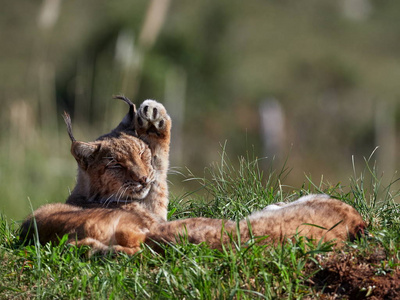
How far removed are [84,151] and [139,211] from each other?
70cm

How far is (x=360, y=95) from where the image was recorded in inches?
885

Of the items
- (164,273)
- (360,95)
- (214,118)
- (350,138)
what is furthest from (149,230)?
(360,95)

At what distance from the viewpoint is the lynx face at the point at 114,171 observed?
204 inches

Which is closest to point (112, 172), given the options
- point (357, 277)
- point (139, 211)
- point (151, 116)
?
point (139, 211)

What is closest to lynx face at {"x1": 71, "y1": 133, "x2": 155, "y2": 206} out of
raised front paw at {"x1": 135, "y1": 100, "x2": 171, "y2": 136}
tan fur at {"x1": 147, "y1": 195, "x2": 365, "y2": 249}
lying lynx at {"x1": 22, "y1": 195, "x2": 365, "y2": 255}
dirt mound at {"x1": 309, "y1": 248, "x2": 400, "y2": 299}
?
raised front paw at {"x1": 135, "y1": 100, "x2": 171, "y2": 136}

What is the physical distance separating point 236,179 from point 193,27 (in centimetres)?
1402

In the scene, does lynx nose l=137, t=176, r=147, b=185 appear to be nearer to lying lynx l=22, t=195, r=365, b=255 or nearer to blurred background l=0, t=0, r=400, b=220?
lying lynx l=22, t=195, r=365, b=255

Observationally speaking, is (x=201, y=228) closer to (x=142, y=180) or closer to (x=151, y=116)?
(x=142, y=180)

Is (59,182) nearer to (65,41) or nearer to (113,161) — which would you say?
(113,161)

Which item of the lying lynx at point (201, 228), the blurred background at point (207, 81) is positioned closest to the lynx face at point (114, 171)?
the lying lynx at point (201, 228)

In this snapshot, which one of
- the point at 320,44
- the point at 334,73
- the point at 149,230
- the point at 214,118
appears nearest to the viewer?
the point at 149,230

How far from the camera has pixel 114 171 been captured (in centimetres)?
524

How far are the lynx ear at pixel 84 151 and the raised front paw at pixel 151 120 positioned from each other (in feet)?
1.44

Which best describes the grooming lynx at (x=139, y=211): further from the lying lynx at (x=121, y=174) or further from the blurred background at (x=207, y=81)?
the blurred background at (x=207, y=81)
